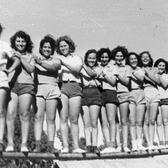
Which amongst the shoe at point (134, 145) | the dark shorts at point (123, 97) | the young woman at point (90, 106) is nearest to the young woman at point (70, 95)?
the young woman at point (90, 106)

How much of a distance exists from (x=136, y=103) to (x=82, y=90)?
1279mm

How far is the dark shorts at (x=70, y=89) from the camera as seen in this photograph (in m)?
8.91

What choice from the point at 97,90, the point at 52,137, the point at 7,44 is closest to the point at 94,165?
the point at 52,137

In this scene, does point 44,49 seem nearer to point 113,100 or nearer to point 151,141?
point 113,100

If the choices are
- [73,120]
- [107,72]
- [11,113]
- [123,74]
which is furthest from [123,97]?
[11,113]

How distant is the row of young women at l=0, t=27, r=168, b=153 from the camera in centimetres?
842

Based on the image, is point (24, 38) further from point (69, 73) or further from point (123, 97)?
point (123, 97)

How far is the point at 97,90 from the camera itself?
946 centimetres

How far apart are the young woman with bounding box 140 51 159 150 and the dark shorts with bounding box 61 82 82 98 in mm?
1849

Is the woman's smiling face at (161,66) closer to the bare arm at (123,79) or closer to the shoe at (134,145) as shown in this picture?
the bare arm at (123,79)

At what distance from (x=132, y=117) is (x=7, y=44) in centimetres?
307

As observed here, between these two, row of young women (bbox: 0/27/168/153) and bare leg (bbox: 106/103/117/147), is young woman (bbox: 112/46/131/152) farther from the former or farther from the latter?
bare leg (bbox: 106/103/117/147)

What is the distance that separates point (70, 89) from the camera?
892 centimetres

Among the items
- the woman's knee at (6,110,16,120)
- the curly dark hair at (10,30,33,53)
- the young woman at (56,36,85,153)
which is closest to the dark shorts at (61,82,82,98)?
the young woman at (56,36,85,153)
